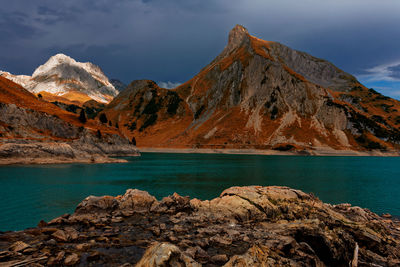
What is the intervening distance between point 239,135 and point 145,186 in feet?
489

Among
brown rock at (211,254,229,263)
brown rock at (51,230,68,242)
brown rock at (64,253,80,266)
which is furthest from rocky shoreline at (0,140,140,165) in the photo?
brown rock at (211,254,229,263)

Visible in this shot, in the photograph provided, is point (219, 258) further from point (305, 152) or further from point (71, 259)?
point (305, 152)

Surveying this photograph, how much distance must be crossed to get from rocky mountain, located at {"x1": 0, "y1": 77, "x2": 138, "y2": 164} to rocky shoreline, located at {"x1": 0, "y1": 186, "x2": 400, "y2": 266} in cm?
7461

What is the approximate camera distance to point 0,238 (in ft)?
49.5

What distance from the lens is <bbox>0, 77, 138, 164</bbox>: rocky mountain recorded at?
265 ft

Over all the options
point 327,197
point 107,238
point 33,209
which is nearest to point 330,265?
point 107,238

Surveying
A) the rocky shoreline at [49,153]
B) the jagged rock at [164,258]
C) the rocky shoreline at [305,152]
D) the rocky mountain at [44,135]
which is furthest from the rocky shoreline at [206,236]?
the rocky shoreline at [305,152]

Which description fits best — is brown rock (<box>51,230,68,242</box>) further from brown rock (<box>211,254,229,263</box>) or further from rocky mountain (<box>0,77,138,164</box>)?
rocky mountain (<box>0,77,138,164</box>)

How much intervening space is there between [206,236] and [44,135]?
102 m

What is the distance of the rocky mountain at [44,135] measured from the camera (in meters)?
80.8

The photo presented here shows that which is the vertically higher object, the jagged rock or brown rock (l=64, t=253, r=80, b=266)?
the jagged rock

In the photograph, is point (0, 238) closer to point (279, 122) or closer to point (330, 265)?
point (330, 265)

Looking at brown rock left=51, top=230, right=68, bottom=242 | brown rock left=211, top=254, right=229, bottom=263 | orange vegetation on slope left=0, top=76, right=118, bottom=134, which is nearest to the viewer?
brown rock left=211, top=254, right=229, bottom=263

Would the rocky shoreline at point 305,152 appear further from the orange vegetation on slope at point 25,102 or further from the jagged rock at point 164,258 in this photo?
the jagged rock at point 164,258
